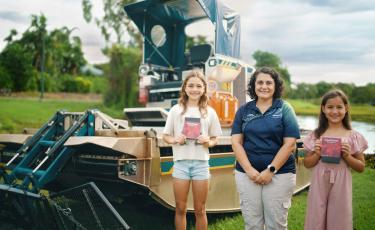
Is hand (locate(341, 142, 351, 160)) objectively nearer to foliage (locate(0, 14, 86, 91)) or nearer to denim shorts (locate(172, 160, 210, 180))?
Answer: denim shorts (locate(172, 160, 210, 180))

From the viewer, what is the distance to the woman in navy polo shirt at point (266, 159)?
2822 mm

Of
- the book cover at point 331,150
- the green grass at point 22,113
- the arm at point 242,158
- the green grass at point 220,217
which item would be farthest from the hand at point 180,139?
the green grass at point 22,113

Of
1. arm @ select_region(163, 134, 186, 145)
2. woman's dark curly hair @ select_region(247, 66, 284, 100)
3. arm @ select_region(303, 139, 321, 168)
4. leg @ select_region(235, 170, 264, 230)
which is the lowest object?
leg @ select_region(235, 170, 264, 230)

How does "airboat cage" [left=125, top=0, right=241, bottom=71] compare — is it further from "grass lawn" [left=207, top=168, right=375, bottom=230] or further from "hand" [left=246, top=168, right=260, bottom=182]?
"hand" [left=246, top=168, right=260, bottom=182]

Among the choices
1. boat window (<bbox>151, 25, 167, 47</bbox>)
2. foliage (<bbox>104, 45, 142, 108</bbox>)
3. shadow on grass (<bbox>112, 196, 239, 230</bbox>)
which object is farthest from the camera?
foliage (<bbox>104, 45, 142, 108</bbox>)

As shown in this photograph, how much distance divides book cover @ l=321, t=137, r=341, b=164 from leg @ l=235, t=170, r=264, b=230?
528 mm

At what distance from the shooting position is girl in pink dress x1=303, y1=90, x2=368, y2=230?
2820 millimetres

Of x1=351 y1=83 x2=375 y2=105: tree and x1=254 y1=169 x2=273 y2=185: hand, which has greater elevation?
x1=351 y1=83 x2=375 y2=105: tree

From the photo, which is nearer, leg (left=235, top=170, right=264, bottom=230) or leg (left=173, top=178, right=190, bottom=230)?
leg (left=235, top=170, right=264, bottom=230)

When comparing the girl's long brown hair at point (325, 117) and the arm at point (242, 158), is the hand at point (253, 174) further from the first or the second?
the girl's long brown hair at point (325, 117)

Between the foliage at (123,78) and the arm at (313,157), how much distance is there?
15.3 metres

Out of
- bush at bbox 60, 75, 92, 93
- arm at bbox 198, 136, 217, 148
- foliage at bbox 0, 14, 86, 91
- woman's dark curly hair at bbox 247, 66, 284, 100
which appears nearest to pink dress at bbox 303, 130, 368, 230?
woman's dark curly hair at bbox 247, 66, 284, 100

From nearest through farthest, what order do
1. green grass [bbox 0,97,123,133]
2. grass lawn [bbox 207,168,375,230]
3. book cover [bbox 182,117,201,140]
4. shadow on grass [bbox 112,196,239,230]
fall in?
book cover [bbox 182,117,201,140] < shadow on grass [bbox 112,196,239,230] < grass lawn [bbox 207,168,375,230] < green grass [bbox 0,97,123,133]

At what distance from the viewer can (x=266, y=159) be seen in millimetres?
2863
